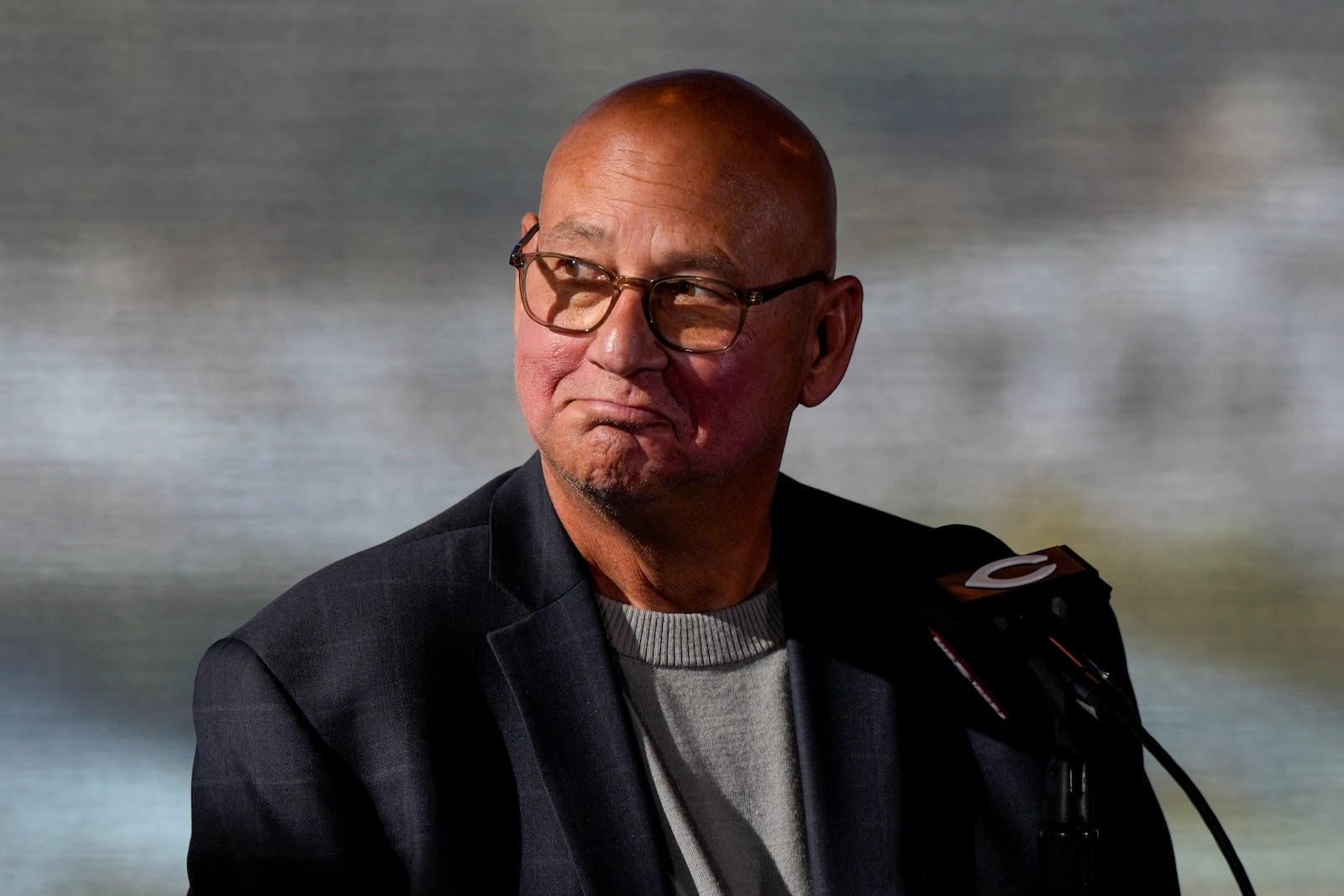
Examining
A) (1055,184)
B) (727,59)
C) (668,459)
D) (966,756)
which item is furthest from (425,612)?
(1055,184)

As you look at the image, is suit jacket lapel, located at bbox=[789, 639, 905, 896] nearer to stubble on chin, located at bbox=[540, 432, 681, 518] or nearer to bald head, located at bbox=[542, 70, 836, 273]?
stubble on chin, located at bbox=[540, 432, 681, 518]

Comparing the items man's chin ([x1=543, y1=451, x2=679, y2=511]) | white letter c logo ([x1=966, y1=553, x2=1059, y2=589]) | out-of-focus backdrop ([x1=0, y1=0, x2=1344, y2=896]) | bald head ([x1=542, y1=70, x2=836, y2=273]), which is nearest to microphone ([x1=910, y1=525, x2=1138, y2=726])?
white letter c logo ([x1=966, y1=553, x2=1059, y2=589])

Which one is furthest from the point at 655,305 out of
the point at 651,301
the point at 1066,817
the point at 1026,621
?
the point at 1066,817

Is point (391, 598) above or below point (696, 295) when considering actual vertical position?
below

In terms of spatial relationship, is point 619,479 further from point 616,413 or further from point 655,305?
point 655,305

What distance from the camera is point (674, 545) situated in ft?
5.50

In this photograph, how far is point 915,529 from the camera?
1936 mm

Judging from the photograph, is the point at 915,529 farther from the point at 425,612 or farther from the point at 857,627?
the point at 425,612

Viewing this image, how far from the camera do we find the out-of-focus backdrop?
2.39 metres

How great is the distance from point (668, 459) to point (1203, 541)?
1.53 metres

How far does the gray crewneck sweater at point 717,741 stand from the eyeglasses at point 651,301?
0.32 metres

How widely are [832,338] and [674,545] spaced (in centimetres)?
29

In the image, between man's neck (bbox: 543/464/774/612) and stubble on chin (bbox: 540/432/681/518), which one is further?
man's neck (bbox: 543/464/774/612)

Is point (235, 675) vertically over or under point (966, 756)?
over
